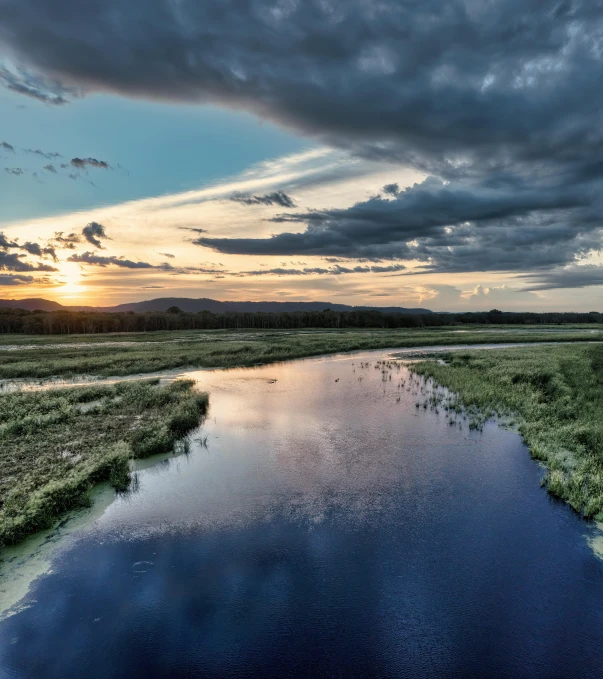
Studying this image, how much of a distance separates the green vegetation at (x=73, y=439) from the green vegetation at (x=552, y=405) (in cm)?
1675

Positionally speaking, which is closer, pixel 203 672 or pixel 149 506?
pixel 203 672

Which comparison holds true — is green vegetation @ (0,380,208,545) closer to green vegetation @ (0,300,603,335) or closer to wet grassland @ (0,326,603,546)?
wet grassland @ (0,326,603,546)

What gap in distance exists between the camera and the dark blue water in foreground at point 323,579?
7895 millimetres

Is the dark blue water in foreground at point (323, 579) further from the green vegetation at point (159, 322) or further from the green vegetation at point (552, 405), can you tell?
the green vegetation at point (159, 322)

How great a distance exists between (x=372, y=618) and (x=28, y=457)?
52.1ft

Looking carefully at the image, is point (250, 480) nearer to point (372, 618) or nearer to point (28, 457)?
point (372, 618)

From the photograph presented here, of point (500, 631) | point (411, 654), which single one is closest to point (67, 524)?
point (411, 654)

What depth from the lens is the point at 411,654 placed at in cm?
793

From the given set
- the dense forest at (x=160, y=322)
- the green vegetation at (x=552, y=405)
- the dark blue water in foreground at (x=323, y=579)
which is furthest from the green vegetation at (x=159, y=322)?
the dark blue water in foreground at (x=323, y=579)

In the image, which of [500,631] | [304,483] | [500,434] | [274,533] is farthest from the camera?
[500,434]

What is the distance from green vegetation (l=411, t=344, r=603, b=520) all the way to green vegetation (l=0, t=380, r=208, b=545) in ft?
54.9

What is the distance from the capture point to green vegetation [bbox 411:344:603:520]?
14.8m

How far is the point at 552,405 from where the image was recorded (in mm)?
25219

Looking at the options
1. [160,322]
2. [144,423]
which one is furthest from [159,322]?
[144,423]
